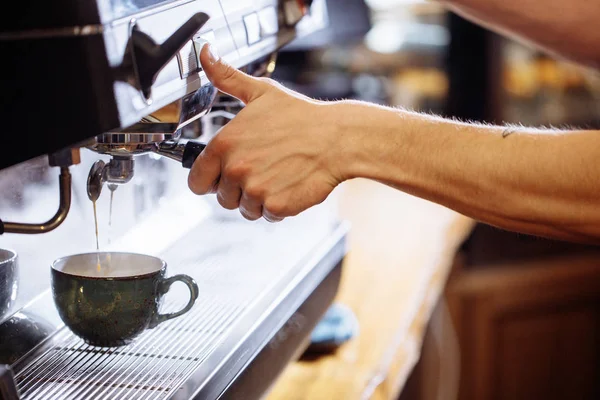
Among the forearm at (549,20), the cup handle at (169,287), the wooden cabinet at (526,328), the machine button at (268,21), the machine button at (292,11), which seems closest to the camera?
the cup handle at (169,287)

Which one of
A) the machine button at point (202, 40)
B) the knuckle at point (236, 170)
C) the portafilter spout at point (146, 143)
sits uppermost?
the machine button at point (202, 40)

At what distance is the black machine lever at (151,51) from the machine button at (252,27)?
24cm

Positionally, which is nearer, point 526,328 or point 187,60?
point 187,60

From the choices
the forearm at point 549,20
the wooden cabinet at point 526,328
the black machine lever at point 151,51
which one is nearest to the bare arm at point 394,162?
the black machine lever at point 151,51

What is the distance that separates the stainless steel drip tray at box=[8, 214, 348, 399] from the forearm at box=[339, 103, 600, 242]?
217 millimetres

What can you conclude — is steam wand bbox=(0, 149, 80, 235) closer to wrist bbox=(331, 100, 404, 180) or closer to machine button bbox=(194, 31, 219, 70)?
→ machine button bbox=(194, 31, 219, 70)

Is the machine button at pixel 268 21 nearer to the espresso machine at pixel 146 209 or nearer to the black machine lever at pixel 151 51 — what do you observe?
the espresso machine at pixel 146 209

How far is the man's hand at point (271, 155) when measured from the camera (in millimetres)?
840

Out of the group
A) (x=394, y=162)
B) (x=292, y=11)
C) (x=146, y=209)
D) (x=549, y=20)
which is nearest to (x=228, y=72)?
(x=394, y=162)

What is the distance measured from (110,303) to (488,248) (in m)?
2.09

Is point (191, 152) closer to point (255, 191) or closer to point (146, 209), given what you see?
point (255, 191)

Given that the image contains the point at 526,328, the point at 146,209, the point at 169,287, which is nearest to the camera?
the point at 169,287

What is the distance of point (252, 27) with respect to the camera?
35.1 inches

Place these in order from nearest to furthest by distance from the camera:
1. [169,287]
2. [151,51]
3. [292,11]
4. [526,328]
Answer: [151,51]
[169,287]
[292,11]
[526,328]
